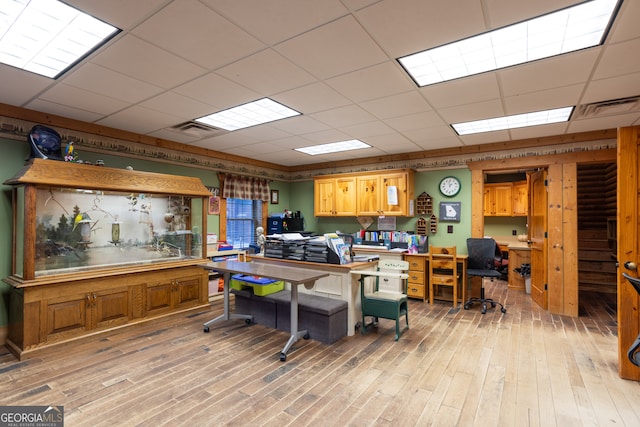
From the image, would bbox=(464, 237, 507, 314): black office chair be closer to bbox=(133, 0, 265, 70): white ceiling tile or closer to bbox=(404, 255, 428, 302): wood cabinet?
bbox=(404, 255, 428, 302): wood cabinet

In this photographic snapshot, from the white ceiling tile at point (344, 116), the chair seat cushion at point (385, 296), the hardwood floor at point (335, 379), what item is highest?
the white ceiling tile at point (344, 116)

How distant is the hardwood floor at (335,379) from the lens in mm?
2160

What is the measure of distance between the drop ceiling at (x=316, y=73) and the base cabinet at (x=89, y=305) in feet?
6.26

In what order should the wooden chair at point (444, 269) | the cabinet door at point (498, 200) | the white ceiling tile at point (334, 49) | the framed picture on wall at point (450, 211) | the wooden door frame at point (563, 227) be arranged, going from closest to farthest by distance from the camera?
the white ceiling tile at point (334, 49)
the wooden door frame at point (563, 227)
the wooden chair at point (444, 269)
the framed picture on wall at point (450, 211)
the cabinet door at point (498, 200)

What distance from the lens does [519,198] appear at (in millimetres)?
7840

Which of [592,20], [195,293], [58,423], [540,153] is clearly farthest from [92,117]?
[540,153]

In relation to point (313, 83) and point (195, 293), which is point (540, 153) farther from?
point (195, 293)

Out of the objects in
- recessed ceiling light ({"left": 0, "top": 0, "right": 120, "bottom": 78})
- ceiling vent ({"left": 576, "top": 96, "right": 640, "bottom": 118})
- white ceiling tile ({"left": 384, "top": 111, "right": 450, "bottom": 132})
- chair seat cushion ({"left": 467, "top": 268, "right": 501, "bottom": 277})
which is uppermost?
recessed ceiling light ({"left": 0, "top": 0, "right": 120, "bottom": 78})

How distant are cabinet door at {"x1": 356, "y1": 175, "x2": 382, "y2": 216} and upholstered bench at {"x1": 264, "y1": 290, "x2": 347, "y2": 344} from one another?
2.52 metres

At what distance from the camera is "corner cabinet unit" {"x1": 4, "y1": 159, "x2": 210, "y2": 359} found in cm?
308

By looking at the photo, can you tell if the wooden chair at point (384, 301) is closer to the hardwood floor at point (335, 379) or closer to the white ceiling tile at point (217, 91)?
the hardwood floor at point (335, 379)

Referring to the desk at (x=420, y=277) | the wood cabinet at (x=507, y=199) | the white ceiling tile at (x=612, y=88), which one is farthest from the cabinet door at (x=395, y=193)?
the wood cabinet at (x=507, y=199)

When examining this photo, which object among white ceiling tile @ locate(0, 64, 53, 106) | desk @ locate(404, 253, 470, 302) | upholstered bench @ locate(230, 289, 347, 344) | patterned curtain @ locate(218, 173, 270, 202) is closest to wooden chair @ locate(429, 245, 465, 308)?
desk @ locate(404, 253, 470, 302)

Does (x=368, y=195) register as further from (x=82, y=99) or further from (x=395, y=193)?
(x=82, y=99)
